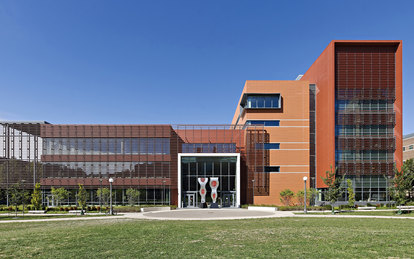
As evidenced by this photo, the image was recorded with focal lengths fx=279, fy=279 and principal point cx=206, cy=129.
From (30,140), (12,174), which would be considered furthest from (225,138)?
(12,174)

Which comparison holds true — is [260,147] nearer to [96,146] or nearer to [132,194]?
[132,194]

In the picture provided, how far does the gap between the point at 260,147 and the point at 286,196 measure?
29.4 ft

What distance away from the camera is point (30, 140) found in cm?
4759

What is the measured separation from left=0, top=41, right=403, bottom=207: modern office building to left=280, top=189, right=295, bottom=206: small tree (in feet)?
3.45

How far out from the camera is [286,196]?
45562mm

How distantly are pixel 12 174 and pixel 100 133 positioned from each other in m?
16.3

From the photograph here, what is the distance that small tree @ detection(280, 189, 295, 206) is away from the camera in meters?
45.3

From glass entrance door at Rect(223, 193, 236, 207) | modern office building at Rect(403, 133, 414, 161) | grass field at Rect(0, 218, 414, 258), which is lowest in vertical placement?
glass entrance door at Rect(223, 193, 236, 207)

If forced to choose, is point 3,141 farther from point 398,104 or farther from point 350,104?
point 398,104

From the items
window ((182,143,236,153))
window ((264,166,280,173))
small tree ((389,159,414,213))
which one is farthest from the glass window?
small tree ((389,159,414,213))

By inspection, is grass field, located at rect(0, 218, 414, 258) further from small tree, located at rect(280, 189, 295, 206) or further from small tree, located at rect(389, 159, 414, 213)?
small tree, located at rect(280, 189, 295, 206)

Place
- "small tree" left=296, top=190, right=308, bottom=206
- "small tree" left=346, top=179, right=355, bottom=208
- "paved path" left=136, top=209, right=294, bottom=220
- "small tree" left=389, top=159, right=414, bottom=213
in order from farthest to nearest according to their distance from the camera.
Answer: "small tree" left=296, top=190, right=308, bottom=206 < "small tree" left=346, top=179, right=355, bottom=208 < "small tree" left=389, top=159, right=414, bottom=213 < "paved path" left=136, top=209, right=294, bottom=220

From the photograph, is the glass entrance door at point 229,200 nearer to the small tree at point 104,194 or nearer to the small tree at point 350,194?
the small tree at point 350,194

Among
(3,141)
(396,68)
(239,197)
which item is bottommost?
(239,197)
